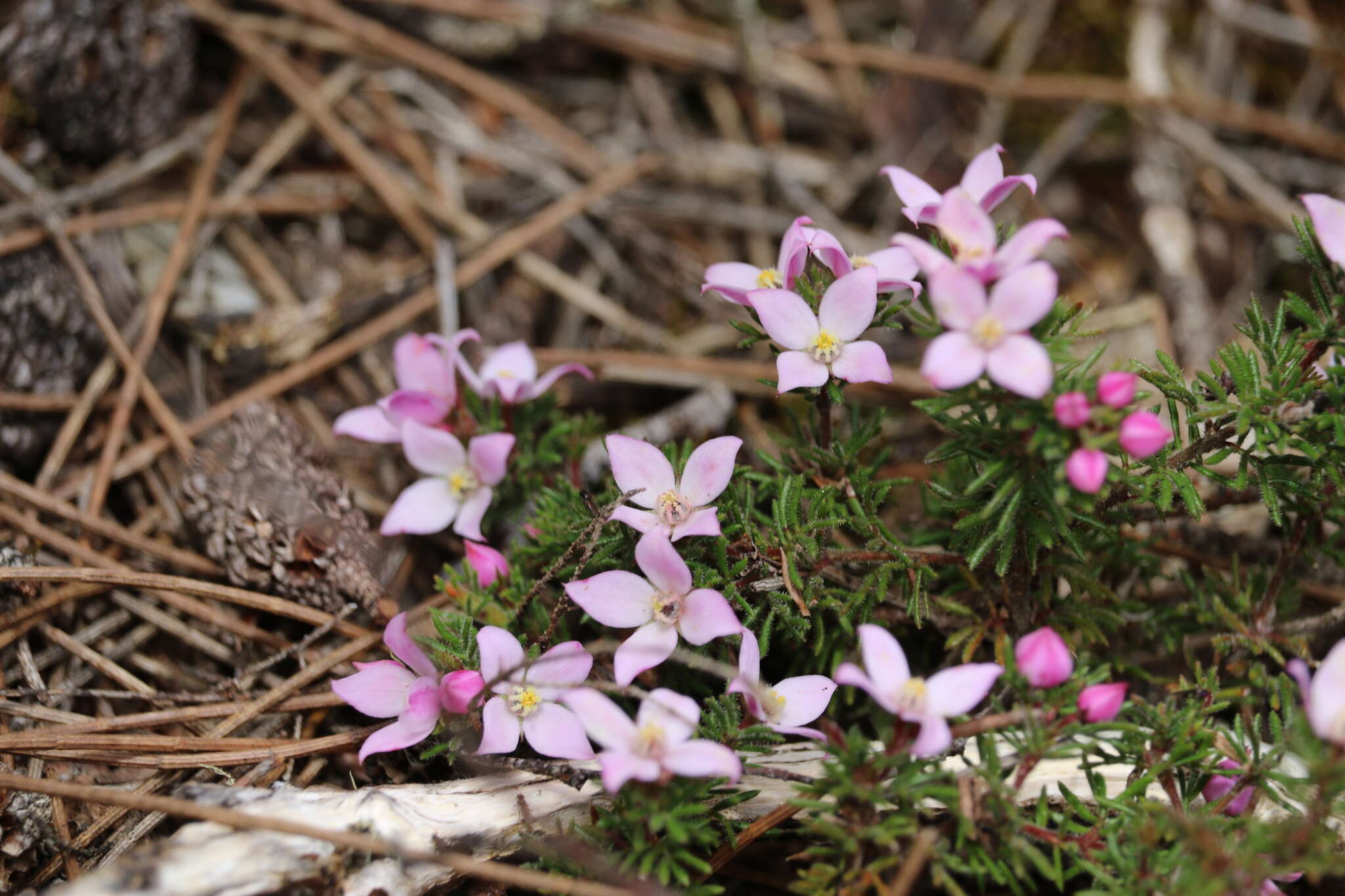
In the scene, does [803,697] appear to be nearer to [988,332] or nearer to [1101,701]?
[1101,701]

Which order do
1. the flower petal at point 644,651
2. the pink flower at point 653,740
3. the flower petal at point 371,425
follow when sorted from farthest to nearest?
the flower petal at point 371,425
the flower petal at point 644,651
the pink flower at point 653,740

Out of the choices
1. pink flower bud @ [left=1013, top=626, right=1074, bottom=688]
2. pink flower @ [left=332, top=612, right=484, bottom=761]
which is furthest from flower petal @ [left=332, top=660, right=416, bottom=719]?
pink flower bud @ [left=1013, top=626, right=1074, bottom=688]

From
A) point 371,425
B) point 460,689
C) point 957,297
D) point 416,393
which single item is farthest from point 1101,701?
point 371,425

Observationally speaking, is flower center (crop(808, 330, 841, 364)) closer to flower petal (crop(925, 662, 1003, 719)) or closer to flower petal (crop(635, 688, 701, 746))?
flower petal (crop(925, 662, 1003, 719))

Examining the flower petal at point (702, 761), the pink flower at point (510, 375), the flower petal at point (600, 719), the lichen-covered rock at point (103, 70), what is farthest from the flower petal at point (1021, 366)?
the lichen-covered rock at point (103, 70)

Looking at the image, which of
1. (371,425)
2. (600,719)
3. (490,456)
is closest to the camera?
(600,719)

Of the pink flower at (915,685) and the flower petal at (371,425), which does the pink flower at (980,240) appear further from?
the flower petal at (371,425)

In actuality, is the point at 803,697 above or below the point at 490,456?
below
